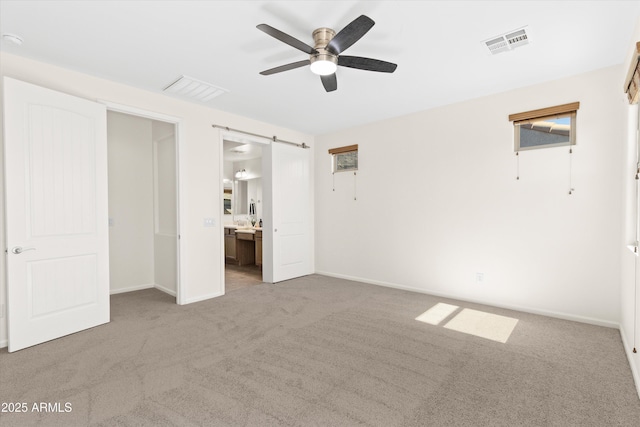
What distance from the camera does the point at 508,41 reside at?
103 inches

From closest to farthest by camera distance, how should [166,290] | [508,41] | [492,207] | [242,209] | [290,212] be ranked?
[508,41] < [492,207] < [166,290] < [290,212] < [242,209]

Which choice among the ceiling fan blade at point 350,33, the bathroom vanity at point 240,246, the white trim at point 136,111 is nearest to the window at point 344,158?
the bathroom vanity at point 240,246

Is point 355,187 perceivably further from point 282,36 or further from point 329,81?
point 282,36

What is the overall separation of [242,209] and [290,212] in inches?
115

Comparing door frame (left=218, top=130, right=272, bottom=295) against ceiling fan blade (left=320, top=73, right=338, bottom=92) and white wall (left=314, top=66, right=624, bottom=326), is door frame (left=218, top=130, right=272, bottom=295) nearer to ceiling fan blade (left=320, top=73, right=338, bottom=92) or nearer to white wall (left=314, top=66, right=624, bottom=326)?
white wall (left=314, top=66, right=624, bottom=326)

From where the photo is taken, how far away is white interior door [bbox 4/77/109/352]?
2666mm

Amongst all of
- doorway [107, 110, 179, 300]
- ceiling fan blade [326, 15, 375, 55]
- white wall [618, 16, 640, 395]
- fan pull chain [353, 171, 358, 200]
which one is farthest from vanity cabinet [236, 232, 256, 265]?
white wall [618, 16, 640, 395]

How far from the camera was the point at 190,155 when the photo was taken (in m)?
4.11

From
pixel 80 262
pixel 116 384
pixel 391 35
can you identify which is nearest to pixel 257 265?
pixel 80 262

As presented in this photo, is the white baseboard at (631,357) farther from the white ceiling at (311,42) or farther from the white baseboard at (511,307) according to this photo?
the white ceiling at (311,42)

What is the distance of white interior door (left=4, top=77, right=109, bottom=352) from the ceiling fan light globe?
2411mm

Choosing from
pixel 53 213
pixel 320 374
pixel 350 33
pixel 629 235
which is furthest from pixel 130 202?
pixel 629 235

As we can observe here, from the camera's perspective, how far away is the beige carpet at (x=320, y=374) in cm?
184

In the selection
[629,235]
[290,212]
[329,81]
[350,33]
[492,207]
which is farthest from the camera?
[290,212]
